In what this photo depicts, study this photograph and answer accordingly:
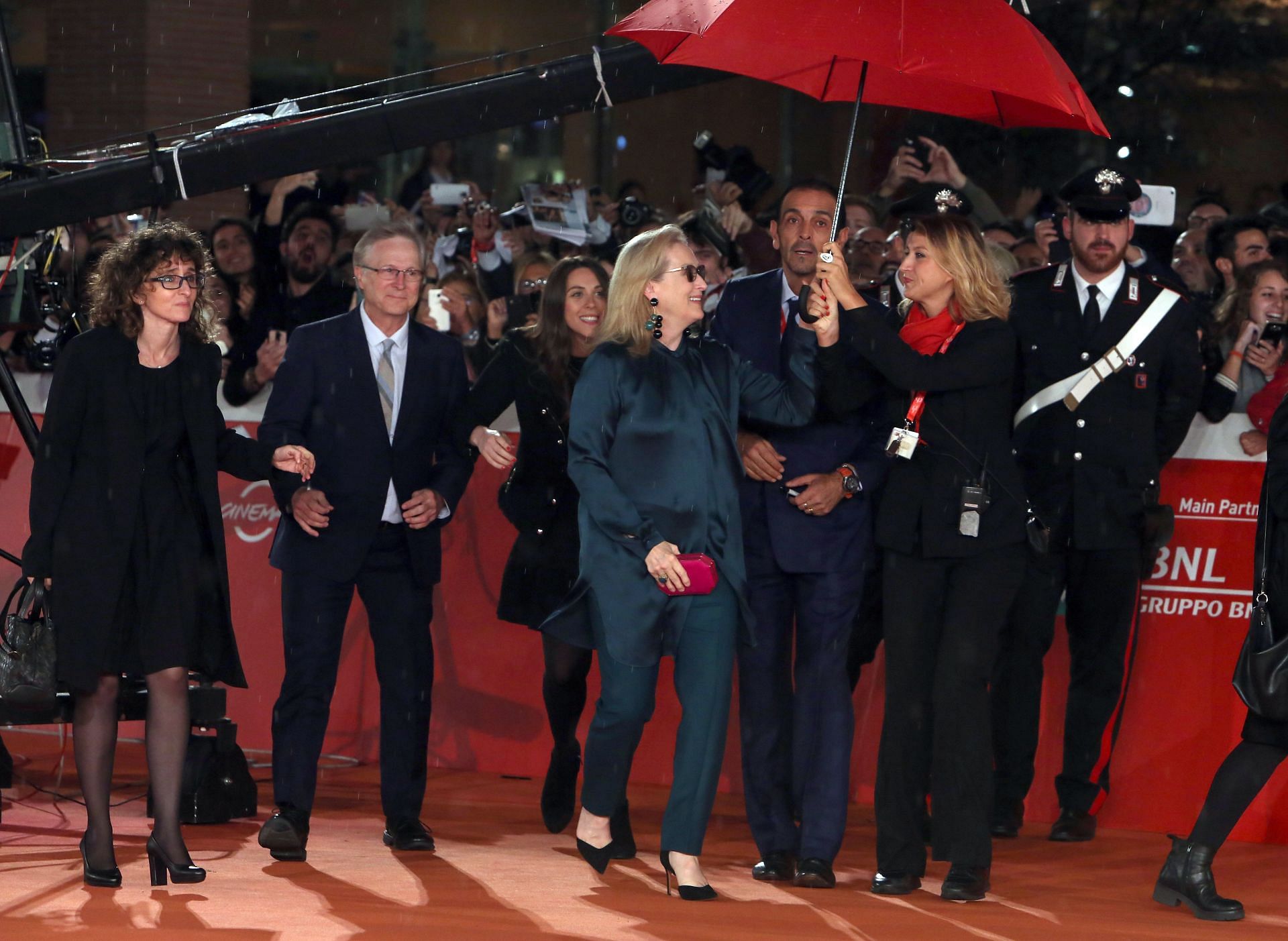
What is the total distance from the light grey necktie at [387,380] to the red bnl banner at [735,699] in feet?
5.69

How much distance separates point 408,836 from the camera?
6723 millimetres

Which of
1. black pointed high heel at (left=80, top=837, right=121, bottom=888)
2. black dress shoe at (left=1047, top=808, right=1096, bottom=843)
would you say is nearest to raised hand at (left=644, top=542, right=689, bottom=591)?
black pointed high heel at (left=80, top=837, right=121, bottom=888)

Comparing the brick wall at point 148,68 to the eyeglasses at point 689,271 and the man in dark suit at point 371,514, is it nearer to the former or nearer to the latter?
the man in dark suit at point 371,514

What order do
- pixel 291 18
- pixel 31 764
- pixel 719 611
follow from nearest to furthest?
pixel 719 611
pixel 31 764
pixel 291 18

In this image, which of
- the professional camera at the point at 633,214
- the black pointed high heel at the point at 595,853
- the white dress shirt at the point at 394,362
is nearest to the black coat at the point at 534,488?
the white dress shirt at the point at 394,362

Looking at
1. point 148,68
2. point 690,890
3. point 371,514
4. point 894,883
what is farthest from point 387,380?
point 148,68

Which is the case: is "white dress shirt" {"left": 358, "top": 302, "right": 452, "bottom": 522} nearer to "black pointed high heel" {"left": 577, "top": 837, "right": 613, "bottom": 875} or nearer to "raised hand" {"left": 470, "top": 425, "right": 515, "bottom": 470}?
"raised hand" {"left": 470, "top": 425, "right": 515, "bottom": 470}

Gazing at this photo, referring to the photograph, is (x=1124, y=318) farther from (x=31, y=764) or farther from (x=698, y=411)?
(x=31, y=764)

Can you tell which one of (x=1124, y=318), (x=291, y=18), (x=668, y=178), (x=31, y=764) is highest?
(x=291, y=18)

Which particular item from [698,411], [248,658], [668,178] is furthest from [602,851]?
[668,178]

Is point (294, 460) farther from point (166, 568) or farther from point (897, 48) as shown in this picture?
point (897, 48)

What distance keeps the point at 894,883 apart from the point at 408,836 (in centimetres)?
179

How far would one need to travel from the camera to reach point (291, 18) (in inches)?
826

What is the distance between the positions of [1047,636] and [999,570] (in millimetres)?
1336
